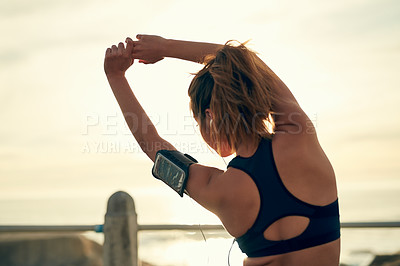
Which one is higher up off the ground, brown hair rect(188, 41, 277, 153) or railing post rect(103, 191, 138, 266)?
brown hair rect(188, 41, 277, 153)

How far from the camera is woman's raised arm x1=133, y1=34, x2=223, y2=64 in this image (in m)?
2.04

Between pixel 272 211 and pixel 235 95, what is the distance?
16.6 inches

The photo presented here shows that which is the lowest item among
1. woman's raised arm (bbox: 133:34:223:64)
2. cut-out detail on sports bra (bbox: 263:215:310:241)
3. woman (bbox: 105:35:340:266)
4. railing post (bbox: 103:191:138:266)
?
railing post (bbox: 103:191:138:266)

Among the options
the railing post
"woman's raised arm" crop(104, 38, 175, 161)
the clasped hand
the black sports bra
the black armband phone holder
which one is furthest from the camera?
the railing post

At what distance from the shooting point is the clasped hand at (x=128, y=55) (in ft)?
7.07

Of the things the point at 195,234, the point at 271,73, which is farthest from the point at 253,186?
the point at 195,234

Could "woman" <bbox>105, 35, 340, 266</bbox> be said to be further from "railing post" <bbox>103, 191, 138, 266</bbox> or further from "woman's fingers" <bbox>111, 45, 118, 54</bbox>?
"railing post" <bbox>103, 191, 138, 266</bbox>

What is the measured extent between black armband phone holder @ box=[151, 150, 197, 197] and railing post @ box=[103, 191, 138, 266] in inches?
80.5

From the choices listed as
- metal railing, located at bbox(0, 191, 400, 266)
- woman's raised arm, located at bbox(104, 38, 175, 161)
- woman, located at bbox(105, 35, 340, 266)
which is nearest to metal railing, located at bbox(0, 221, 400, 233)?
metal railing, located at bbox(0, 191, 400, 266)

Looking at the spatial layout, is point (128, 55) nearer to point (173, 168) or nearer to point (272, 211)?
point (173, 168)

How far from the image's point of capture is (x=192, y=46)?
80.9 inches

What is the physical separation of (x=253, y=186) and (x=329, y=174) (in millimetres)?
315

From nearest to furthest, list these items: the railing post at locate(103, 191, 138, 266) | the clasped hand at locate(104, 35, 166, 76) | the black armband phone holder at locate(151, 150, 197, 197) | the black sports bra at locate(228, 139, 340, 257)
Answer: the black sports bra at locate(228, 139, 340, 257) → the black armband phone holder at locate(151, 150, 197, 197) → the clasped hand at locate(104, 35, 166, 76) → the railing post at locate(103, 191, 138, 266)

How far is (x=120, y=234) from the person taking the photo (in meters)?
3.93
